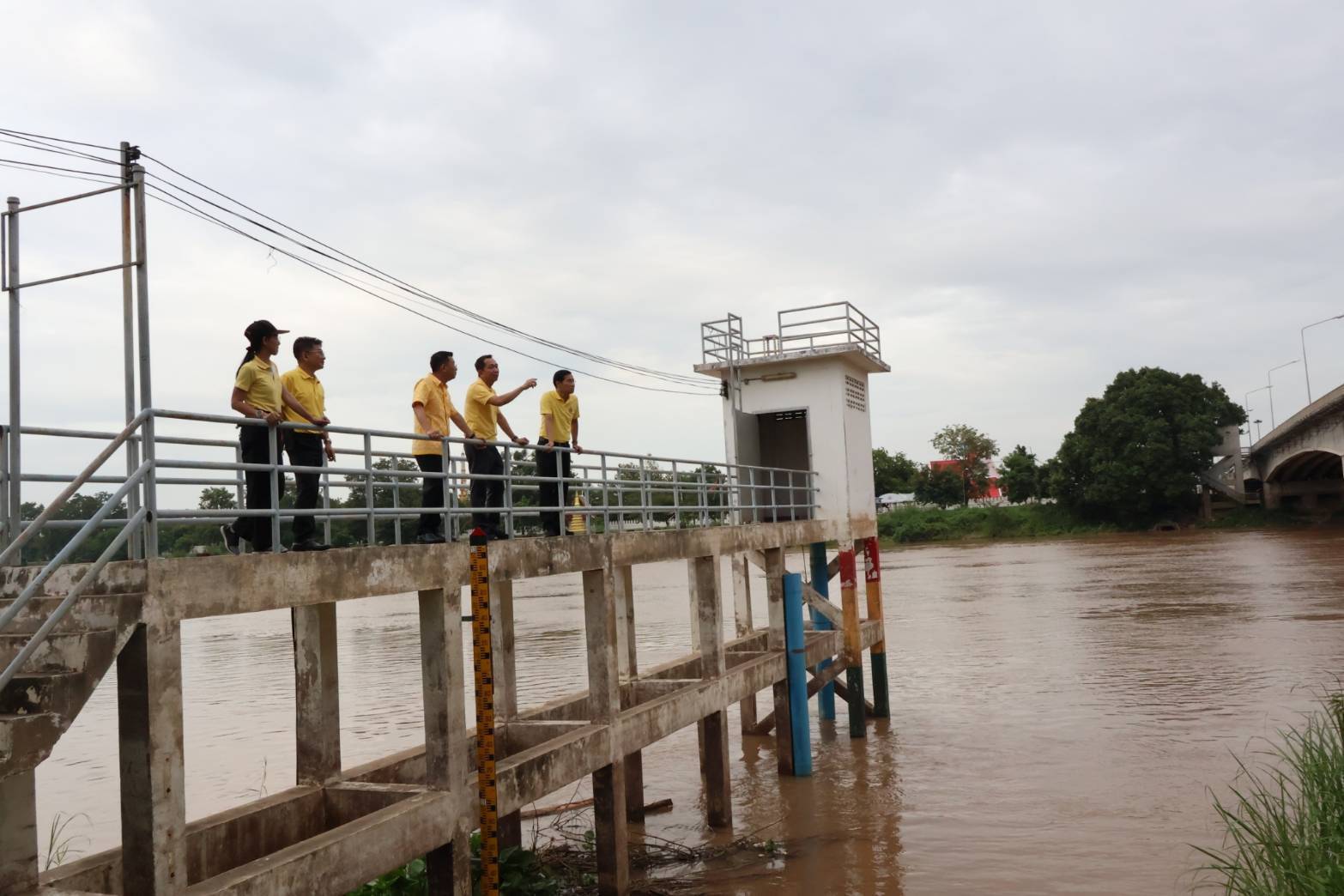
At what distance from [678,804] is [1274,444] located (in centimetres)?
5528

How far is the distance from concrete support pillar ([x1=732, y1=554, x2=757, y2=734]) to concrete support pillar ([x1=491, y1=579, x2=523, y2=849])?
6816 millimetres

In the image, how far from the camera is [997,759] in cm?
1636

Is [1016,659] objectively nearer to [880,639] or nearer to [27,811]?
[880,639]

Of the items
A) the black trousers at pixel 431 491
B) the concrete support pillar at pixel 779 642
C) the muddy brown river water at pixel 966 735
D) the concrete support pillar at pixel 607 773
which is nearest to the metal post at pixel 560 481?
the concrete support pillar at pixel 607 773

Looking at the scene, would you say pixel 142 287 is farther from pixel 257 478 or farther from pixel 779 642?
pixel 779 642

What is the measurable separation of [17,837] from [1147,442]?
65.3m

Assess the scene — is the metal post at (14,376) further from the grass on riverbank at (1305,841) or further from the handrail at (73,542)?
the grass on riverbank at (1305,841)

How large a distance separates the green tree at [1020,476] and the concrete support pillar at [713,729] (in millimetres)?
63414

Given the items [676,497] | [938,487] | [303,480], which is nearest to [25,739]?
[303,480]

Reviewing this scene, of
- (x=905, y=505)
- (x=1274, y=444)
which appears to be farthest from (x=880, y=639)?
(x=905, y=505)

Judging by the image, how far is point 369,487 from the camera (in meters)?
7.60

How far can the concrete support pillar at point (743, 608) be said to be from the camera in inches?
718

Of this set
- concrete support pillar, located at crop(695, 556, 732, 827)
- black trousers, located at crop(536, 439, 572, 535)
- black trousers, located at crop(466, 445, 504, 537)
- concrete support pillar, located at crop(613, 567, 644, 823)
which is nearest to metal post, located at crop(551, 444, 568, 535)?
black trousers, located at crop(536, 439, 572, 535)

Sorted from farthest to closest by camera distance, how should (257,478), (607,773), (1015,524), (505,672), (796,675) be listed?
1. (1015,524)
2. (796,675)
3. (505,672)
4. (607,773)
5. (257,478)
